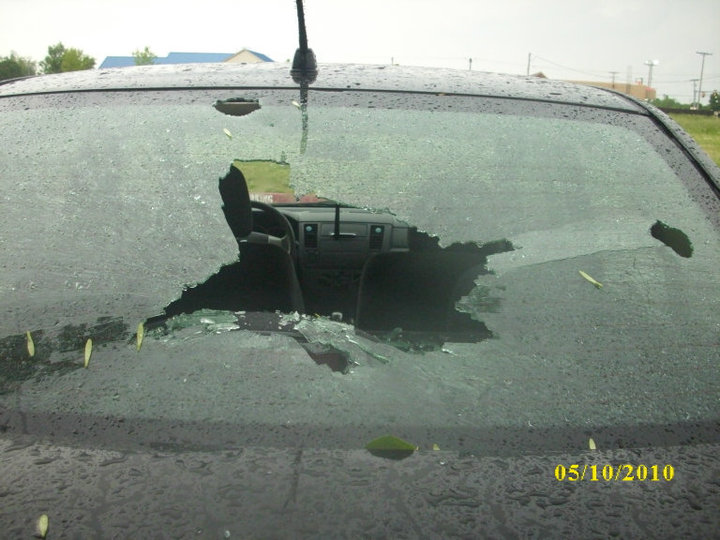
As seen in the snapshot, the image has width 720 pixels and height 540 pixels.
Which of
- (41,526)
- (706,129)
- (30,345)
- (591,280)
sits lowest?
(41,526)

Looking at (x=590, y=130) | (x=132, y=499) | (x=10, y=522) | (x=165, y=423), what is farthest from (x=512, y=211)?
(x=10, y=522)

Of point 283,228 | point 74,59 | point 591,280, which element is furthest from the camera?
point 74,59

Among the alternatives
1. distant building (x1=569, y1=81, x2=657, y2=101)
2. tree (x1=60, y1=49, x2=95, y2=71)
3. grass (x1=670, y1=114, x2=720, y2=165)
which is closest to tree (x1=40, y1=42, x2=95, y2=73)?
tree (x1=60, y1=49, x2=95, y2=71)

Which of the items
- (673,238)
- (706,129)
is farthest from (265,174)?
(706,129)

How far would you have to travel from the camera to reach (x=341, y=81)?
1.78 meters

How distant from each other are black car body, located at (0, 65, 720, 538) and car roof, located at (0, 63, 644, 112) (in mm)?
13

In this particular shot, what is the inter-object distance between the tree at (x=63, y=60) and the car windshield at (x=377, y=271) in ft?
146

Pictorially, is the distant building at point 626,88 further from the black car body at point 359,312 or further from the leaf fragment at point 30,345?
the leaf fragment at point 30,345

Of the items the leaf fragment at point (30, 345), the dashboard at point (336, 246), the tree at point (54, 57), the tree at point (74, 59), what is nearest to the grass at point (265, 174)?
the dashboard at point (336, 246)

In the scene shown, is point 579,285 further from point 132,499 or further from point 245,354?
point 132,499

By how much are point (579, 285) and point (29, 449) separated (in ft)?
3.41
